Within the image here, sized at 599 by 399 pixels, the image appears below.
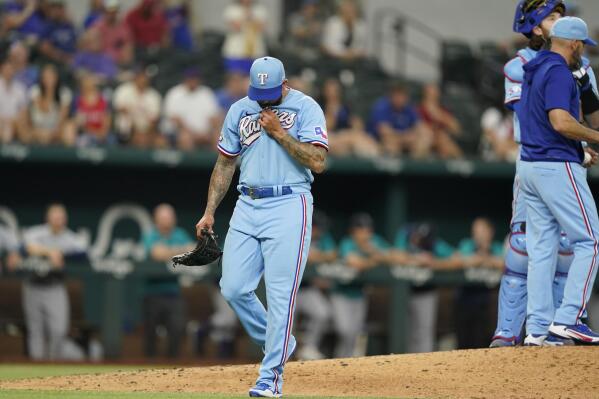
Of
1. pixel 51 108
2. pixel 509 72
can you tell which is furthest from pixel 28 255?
pixel 509 72

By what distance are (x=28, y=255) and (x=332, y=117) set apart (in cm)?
393

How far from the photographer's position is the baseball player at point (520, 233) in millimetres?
8469

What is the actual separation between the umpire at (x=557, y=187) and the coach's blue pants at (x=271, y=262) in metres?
1.65

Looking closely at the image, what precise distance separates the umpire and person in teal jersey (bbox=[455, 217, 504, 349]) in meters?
6.60

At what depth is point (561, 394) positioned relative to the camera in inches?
296

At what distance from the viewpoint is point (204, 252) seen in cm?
771

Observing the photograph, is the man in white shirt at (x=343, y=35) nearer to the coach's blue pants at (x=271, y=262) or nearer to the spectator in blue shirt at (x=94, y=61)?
the spectator in blue shirt at (x=94, y=61)

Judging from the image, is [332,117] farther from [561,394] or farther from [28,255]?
[561,394]

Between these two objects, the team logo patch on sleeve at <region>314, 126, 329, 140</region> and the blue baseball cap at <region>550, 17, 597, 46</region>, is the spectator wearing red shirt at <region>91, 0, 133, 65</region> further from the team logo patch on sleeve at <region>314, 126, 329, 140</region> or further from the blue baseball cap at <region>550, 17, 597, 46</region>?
the team logo patch on sleeve at <region>314, 126, 329, 140</region>

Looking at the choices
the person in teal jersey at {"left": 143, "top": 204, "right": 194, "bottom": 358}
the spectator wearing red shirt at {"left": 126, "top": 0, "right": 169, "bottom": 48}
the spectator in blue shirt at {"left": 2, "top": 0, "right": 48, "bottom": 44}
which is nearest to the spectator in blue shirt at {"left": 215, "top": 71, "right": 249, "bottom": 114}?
the person in teal jersey at {"left": 143, "top": 204, "right": 194, "bottom": 358}

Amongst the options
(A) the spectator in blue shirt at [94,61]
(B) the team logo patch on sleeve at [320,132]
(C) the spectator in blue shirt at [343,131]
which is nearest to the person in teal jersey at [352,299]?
(C) the spectator in blue shirt at [343,131]

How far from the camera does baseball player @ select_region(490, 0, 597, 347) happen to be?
847 cm

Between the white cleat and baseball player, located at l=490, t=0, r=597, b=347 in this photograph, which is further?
baseball player, located at l=490, t=0, r=597, b=347

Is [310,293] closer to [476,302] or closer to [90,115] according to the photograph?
[476,302]
